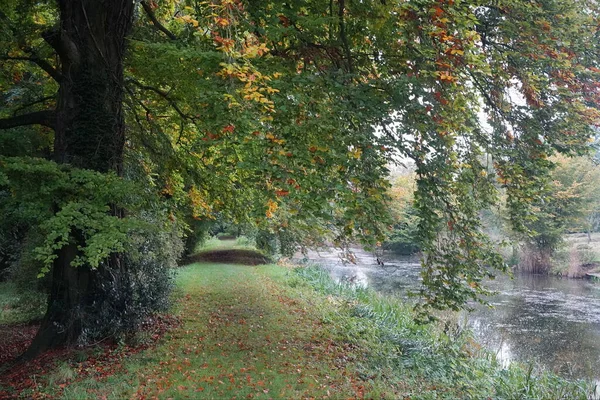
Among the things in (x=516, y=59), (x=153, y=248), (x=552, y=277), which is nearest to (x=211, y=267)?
(x=153, y=248)

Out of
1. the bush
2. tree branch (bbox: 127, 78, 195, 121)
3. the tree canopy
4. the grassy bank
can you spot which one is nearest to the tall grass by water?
the grassy bank

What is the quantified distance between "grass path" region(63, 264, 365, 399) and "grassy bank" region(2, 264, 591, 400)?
0.02 meters

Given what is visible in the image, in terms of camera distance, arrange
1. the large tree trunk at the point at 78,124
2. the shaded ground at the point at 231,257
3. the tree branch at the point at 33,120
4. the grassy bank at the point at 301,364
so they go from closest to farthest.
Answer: the grassy bank at the point at 301,364, the large tree trunk at the point at 78,124, the tree branch at the point at 33,120, the shaded ground at the point at 231,257

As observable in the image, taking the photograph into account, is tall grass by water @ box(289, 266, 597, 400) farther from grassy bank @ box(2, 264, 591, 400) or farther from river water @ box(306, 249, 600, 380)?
river water @ box(306, 249, 600, 380)

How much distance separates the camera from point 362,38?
328 inches

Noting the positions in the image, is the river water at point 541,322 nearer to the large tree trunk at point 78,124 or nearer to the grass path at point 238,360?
the grass path at point 238,360

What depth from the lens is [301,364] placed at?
22.8ft

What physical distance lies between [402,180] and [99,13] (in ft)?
95.5

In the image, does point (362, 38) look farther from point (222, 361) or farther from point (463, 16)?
point (222, 361)

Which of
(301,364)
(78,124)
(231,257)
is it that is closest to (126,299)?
(78,124)

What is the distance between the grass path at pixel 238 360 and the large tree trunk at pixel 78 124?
4.69 feet

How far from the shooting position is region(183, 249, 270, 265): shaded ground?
82.6ft

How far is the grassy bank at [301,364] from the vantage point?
19.0 ft

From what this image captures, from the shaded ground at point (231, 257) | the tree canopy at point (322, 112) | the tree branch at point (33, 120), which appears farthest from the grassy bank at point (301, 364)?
the shaded ground at point (231, 257)
